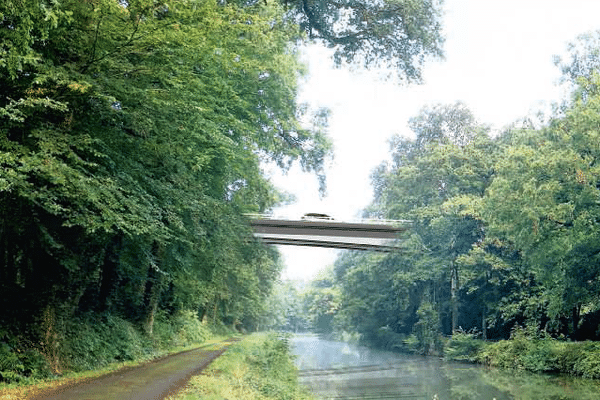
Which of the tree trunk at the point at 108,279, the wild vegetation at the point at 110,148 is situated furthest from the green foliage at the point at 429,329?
the tree trunk at the point at 108,279

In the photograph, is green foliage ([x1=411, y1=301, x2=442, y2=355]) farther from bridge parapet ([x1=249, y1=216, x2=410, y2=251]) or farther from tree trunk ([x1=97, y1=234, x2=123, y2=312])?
tree trunk ([x1=97, y1=234, x2=123, y2=312])

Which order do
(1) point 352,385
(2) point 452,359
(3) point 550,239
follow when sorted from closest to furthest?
(1) point 352,385
(3) point 550,239
(2) point 452,359

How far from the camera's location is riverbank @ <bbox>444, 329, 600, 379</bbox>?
23.7 meters

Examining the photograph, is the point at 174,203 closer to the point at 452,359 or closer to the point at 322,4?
the point at 322,4

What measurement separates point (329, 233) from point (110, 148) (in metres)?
29.5

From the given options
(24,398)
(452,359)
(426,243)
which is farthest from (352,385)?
(426,243)

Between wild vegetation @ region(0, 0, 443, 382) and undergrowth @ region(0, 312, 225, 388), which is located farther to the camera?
undergrowth @ region(0, 312, 225, 388)

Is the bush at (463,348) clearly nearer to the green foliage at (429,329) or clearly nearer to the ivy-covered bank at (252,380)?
the green foliage at (429,329)

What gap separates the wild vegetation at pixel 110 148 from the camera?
9.77m

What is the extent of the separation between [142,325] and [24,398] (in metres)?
12.7

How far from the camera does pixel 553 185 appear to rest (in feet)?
72.5

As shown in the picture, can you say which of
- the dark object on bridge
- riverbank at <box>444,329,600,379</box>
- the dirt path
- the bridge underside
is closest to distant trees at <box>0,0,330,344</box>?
the dirt path

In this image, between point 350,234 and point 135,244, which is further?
point 350,234

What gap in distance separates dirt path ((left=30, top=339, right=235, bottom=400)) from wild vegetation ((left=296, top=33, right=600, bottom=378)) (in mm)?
16091
